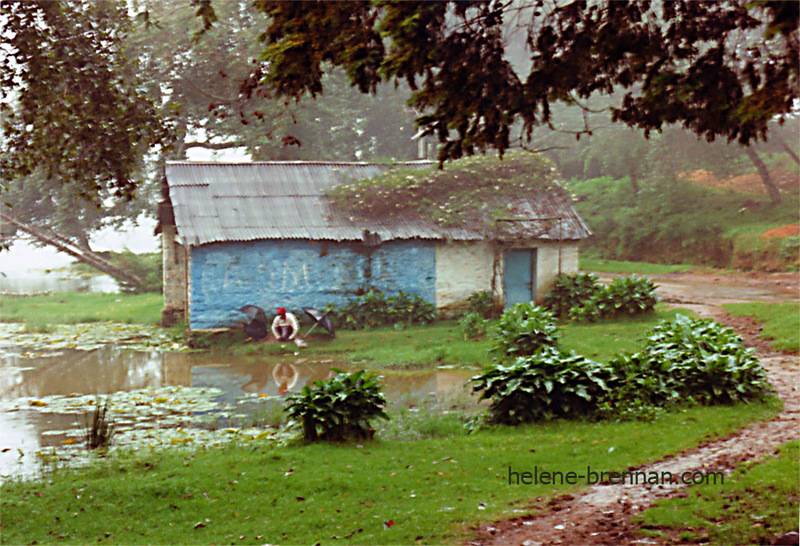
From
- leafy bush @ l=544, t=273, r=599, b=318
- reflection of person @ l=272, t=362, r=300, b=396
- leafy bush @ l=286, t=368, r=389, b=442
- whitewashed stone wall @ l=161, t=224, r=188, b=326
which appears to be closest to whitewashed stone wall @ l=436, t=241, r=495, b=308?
leafy bush @ l=544, t=273, r=599, b=318

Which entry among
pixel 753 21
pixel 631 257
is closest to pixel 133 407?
pixel 753 21

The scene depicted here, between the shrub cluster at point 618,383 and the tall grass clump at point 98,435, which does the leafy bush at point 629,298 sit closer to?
the shrub cluster at point 618,383

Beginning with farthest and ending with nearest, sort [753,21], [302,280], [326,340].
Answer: [302,280]
[326,340]
[753,21]

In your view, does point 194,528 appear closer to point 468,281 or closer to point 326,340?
point 326,340

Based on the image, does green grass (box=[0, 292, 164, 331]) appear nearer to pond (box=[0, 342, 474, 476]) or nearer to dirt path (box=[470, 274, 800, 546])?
pond (box=[0, 342, 474, 476])

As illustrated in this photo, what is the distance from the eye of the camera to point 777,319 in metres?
15.1

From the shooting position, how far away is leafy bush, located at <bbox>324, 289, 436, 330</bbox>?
1875 cm

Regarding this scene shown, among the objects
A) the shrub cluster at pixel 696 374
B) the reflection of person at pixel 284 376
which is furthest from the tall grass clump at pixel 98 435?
the shrub cluster at pixel 696 374

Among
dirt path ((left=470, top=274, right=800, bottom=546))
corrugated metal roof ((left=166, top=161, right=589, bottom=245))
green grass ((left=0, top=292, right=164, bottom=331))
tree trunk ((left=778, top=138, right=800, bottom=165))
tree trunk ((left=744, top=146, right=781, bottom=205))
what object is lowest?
dirt path ((left=470, top=274, right=800, bottom=546))

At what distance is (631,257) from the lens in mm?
32656

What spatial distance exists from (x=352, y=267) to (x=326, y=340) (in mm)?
2559

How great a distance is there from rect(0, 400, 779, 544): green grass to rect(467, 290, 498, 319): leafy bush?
1034cm

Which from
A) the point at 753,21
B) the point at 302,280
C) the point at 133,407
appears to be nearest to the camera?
the point at 753,21

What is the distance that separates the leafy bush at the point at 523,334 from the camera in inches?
530
